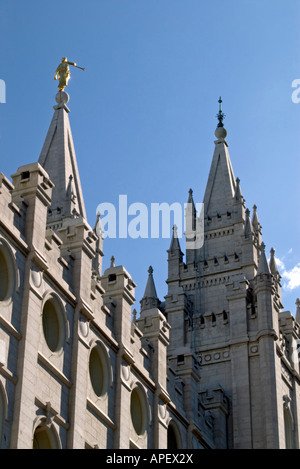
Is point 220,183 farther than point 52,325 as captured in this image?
Yes

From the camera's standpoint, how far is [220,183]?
2328 inches

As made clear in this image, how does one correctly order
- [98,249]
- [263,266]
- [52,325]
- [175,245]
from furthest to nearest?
1. [175,245]
2. [98,249]
3. [263,266]
4. [52,325]

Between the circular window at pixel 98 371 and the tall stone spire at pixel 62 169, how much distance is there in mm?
15707

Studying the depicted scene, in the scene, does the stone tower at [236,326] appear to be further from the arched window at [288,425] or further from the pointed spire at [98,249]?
the pointed spire at [98,249]

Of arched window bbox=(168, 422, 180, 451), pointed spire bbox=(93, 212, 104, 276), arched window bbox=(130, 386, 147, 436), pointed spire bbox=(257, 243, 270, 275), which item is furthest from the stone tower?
arched window bbox=(130, 386, 147, 436)

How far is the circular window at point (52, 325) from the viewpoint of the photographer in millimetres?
34344

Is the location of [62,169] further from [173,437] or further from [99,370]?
[99,370]

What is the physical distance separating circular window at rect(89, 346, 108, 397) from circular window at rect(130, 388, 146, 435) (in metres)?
2.54

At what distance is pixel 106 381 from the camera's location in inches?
1451

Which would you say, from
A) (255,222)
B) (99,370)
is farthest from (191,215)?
(99,370)

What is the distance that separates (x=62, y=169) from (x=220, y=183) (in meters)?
9.66

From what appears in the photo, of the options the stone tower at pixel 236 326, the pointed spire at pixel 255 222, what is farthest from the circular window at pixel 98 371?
the pointed spire at pixel 255 222
